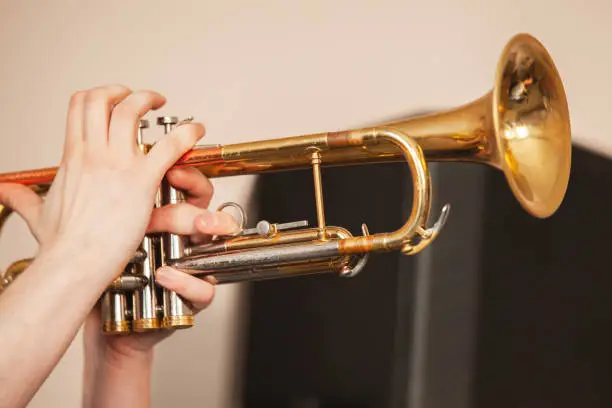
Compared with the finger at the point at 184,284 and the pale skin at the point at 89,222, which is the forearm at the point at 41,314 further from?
Result: the finger at the point at 184,284

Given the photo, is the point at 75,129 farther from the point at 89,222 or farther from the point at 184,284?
the point at 184,284

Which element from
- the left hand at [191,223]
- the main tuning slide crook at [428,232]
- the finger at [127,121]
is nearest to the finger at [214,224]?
the left hand at [191,223]

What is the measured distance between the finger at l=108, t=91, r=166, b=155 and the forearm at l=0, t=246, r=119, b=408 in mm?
152

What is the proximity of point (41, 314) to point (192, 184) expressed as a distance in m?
0.29

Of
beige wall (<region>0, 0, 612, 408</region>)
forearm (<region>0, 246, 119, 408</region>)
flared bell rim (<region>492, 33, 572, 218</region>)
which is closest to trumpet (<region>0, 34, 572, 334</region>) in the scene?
flared bell rim (<region>492, 33, 572, 218</region>)

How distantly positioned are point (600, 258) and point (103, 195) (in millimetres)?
781

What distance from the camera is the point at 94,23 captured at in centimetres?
173

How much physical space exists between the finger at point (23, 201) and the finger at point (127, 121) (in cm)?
16

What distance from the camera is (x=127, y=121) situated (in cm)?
98

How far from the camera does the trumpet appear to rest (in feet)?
2.99

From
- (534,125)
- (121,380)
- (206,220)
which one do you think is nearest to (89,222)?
(206,220)

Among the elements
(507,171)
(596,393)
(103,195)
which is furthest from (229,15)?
(596,393)

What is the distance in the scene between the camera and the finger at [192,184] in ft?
3.42

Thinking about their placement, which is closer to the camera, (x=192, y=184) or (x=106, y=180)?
(x=106, y=180)
